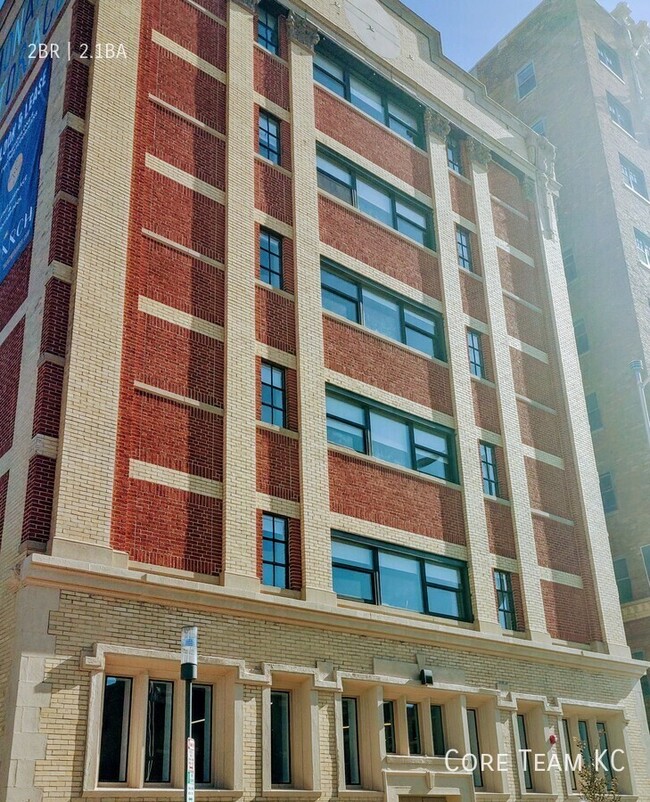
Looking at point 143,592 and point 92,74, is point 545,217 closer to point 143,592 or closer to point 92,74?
point 92,74

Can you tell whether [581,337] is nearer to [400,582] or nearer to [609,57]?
[609,57]

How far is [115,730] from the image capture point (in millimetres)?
16156

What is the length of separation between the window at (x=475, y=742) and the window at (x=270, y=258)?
12192 mm

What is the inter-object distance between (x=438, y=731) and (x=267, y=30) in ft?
67.9

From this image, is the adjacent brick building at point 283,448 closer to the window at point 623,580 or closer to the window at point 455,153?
the window at point 455,153

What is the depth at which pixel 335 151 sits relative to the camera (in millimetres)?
27234

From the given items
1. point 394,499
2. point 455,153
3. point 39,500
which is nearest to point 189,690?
point 39,500

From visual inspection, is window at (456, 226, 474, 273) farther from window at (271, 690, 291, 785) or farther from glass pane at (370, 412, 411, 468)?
window at (271, 690, 291, 785)

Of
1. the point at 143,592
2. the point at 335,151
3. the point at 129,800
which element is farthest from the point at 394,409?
the point at 129,800

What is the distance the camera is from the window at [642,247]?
136 ft

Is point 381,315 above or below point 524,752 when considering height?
above

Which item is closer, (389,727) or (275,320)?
(389,727)

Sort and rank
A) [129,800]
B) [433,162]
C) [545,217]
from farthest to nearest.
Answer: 1. [545,217]
2. [433,162]
3. [129,800]

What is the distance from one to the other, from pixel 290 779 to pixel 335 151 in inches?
702
